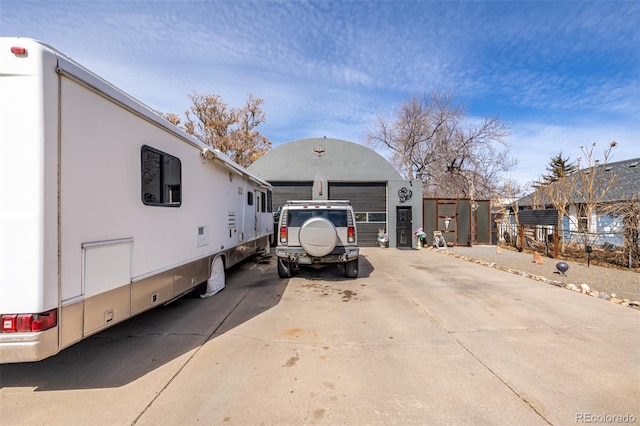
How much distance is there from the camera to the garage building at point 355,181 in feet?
51.3

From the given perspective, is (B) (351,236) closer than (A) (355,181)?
Yes

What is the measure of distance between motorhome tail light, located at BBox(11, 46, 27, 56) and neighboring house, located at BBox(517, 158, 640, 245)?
1430 centimetres

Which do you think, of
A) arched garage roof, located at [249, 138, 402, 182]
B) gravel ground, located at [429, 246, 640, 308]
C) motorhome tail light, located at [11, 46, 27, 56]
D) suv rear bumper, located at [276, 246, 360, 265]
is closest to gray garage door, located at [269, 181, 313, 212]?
arched garage roof, located at [249, 138, 402, 182]

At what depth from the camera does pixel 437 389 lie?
9.77 ft

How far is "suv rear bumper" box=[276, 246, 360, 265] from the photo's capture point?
286 inches

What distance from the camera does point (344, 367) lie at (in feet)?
11.0

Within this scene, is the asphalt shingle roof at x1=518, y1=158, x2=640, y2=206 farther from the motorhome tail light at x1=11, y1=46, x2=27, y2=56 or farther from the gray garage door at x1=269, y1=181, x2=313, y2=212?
the motorhome tail light at x1=11, y1=46, x2=27, y2=56

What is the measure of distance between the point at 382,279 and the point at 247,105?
28.5 metres

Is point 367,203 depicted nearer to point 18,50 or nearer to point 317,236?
point 317,236

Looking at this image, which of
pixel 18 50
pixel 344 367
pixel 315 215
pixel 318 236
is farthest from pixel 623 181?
pixel 18 50

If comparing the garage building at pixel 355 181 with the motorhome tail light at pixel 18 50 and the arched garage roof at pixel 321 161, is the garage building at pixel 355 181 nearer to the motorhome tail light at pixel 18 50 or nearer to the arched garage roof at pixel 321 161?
the arched garage roof at pixel 321 161

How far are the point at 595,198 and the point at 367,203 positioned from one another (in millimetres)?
10558

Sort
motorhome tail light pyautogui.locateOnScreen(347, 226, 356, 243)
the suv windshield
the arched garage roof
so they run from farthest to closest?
the arched garage roof, the suv windshield, motorhome tail light pyautogui.locateOnScreen(347, 226, 356, 243)

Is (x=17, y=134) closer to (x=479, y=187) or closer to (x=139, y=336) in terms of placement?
(x=139, y=336)
